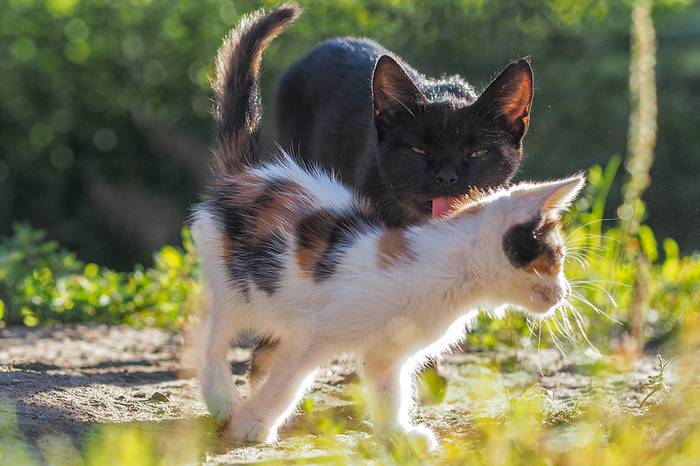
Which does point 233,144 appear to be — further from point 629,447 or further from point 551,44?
point 551,44

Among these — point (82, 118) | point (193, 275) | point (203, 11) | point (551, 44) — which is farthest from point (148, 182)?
point (551, 44)

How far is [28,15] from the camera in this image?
7.45m

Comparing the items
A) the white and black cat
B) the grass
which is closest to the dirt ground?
the grass

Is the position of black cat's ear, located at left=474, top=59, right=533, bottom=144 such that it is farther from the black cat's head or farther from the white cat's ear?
the white cat's ear

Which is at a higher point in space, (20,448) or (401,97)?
(401,97)

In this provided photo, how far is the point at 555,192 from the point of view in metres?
1.96

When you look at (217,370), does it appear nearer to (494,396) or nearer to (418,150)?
(494,396)

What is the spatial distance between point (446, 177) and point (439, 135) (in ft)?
0.74

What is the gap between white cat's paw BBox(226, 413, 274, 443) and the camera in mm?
2215

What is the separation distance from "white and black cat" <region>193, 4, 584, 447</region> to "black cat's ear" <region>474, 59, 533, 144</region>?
67 cm

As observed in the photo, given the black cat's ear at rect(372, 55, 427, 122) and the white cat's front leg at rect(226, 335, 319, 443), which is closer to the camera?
the white cat's front leg at rect(226, 335, 319, 443)

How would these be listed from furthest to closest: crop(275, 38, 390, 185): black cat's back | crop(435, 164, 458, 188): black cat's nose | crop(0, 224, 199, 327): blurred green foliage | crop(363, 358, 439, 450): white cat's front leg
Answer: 1. crop(0, 224, 199, 327): blurred green foliage
2. crop(275, 38, 390, 185): black cat's back
3. crop(435, 164, 458, 188): black cat's nose
4. crop(363, 358, 439, 450): white cat's front leg

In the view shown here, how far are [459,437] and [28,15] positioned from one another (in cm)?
698

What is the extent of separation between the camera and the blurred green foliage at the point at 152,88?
6547 mm
